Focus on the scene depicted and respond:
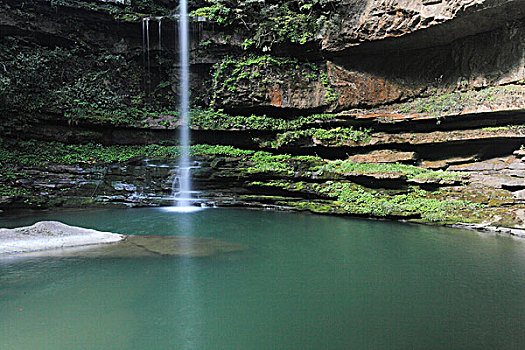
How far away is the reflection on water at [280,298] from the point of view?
319cm

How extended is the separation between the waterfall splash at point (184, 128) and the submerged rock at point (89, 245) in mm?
4782

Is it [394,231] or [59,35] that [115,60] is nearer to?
[59,35]

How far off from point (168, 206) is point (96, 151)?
5094 mm

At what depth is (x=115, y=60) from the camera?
16859 millimetres

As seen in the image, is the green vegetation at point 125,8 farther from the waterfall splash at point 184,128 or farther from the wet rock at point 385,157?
the wet rock at point 385,157

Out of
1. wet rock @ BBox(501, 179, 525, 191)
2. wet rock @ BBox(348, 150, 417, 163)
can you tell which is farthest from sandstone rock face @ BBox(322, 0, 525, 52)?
wet rock @ BBox(501, 179, 525, 191)

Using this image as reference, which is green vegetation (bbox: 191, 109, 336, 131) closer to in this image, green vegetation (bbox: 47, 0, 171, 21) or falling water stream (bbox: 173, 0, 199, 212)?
falling water stream (bbox: 173, 0, 199, 212)

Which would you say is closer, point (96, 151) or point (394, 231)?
point (394, 231)

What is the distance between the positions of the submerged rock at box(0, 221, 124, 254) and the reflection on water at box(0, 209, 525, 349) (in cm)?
53

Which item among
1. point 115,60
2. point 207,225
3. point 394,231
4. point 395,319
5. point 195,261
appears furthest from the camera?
point 115,60

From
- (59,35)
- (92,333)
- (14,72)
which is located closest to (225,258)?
(92,333)

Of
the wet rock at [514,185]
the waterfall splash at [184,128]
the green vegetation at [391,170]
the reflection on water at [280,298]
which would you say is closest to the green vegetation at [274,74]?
the waterfall splash at [184,128]

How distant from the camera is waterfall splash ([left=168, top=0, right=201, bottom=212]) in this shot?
1241 cm

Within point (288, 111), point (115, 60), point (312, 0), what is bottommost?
point (288, 111)
